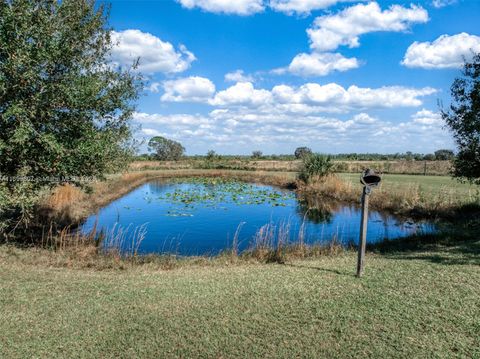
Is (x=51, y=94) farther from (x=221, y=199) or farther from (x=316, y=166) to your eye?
(x=316, y=166)

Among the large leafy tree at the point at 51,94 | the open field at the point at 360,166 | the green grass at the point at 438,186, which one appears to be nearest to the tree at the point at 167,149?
the open field at the point at 360,166

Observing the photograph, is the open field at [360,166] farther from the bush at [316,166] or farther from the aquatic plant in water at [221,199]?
the aquatic plant in water at [221,199]

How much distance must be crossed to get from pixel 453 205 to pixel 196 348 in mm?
17710

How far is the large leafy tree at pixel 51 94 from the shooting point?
8.73 metres

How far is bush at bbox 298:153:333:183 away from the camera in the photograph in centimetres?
3294

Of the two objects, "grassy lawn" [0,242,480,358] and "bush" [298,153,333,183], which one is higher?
"bush" [298,153,333,183]

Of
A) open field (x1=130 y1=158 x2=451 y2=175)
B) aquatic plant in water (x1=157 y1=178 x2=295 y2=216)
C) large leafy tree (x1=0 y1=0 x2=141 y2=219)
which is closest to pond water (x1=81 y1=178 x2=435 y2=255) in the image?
aquatic plant in water (x1=157 y1=178 x2=295 y2=216)

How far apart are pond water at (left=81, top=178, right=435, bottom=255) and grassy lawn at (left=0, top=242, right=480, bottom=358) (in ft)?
11.0

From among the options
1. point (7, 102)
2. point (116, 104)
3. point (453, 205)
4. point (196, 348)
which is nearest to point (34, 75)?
point (7, 102)

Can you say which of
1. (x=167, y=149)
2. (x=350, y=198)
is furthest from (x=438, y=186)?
(x=167, y=149)

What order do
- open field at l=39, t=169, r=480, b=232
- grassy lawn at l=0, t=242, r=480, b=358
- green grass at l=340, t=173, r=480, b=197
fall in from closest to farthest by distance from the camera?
grassy lawn at l=0, t=242, r=480, b=358, open field at l=39, t=169, r=480, b=232, green grass at l=340, t=173, r=480, b=197

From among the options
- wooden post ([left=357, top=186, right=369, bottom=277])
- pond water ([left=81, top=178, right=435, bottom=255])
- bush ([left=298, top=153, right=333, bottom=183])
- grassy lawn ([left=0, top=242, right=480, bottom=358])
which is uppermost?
bush ([left=298, top=153, right=333, bottom=183])

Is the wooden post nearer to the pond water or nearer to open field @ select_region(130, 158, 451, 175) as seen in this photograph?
the pond water

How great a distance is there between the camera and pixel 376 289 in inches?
267
